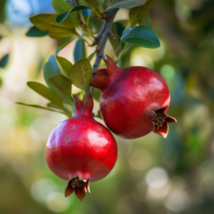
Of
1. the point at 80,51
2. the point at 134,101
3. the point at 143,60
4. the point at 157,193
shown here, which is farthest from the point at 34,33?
the point at 157,193

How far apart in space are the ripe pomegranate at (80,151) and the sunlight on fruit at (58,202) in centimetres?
435

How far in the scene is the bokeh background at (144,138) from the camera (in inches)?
69.5

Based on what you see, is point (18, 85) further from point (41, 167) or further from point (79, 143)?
point (79, 143)

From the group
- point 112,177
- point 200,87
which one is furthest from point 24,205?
point 200,87

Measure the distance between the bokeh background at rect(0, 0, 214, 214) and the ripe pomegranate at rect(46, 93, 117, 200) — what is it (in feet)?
2.33

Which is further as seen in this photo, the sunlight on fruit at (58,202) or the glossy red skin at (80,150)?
the sunlight on fruit at (58,202)

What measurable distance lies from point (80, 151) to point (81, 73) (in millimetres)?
183

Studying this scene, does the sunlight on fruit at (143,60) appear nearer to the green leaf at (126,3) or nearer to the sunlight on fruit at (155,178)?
the green leaf at (126,3)

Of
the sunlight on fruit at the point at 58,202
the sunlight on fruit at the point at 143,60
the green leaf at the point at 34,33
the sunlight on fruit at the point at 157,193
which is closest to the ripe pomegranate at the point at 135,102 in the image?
the green leaf at the point at 34,33

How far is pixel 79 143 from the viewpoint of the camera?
56 cm

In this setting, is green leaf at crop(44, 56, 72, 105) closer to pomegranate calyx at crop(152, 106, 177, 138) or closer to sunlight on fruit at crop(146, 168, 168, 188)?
pomegranate calyx at crop(152, 106, 177, 138)

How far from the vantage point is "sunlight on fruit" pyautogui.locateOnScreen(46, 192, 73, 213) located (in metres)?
4.68

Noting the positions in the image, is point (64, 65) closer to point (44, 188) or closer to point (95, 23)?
point (95, 23)

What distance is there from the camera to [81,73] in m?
0.62
